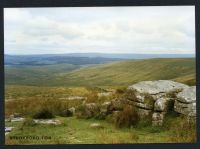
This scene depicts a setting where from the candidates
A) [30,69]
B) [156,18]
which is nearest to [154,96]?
[156,18]

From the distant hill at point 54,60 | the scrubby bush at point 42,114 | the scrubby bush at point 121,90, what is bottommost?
the scrubby bush at point 42,114

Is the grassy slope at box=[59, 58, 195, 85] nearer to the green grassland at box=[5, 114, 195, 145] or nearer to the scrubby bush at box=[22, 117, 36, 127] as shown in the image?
the green grassland at box=[5, 114, 195, 145]

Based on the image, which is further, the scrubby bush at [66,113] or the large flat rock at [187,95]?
the scrubby bush at [66,113]

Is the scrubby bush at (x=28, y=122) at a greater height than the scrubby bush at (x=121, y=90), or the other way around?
the scrubby bush at (x=121, y=90)

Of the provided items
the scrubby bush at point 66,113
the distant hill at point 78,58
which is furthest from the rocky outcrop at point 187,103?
the scrubby bush at point 66,113

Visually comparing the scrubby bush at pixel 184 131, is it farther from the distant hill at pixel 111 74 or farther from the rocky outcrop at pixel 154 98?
the distant hill at pixel 111 74

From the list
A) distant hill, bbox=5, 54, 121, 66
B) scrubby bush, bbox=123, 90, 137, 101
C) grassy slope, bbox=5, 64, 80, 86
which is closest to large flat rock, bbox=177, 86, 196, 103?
scrubby bush, bbox=123, 90, 137, 101

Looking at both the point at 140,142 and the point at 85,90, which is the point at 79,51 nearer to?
the point at 85,90
